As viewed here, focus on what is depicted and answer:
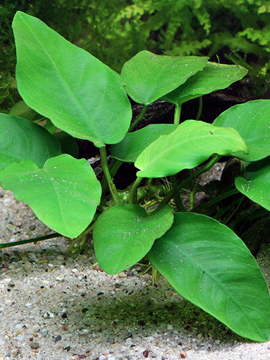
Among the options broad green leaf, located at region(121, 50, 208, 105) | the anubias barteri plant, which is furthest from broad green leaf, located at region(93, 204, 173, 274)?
broad green leaf, located at region(121, 50, 208, 105)

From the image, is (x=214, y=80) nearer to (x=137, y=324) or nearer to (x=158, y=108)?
(x=158, y=108)

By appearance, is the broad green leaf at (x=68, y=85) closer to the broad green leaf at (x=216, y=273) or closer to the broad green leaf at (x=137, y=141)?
the broad green leaf at (x=137, y=141)

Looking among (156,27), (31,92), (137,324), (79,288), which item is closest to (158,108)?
(31,92)

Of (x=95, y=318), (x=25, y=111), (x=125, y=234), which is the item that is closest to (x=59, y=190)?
(x=125, y=234)

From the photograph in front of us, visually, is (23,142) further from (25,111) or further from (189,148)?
(189,148)

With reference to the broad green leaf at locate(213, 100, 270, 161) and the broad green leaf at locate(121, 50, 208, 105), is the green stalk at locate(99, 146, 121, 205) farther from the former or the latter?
the broad green leaf at locate(213, 100, 270, 161)
